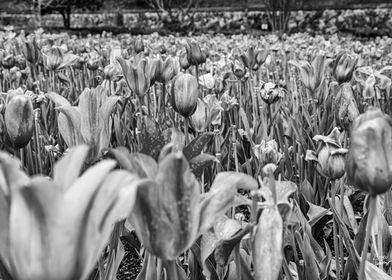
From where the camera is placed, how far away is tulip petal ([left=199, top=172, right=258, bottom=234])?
691 millimetres

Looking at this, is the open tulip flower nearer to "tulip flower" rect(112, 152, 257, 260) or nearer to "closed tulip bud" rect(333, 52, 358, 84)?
"tulip flower" rect(112, 152, 257, 260)

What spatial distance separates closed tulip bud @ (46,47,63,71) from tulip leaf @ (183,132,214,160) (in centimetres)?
227

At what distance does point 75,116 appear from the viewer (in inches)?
48.0

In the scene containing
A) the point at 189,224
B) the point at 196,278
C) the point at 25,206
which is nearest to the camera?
the point at 25,206

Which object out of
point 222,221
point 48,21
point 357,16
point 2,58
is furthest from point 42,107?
point 48,21

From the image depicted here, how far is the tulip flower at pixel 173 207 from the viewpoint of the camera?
25.8 inches

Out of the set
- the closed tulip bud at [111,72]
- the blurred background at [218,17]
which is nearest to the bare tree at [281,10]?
the blurred background at [218,17]

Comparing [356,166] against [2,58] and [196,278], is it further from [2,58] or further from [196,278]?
[2,58]

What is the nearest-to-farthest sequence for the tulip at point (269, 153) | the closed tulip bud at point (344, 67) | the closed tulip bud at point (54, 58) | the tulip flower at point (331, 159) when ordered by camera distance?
the tulip flower at point (331, 159), the tulip at point (269, 153), the closed tulip bud at point (344, 67), the closed tulip bud at point (54, 58)

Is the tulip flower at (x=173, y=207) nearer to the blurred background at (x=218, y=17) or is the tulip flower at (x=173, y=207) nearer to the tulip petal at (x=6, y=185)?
the tulip petal at (x=6, y=185)

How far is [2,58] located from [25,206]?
3.09 m

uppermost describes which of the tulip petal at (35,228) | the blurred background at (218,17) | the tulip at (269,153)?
the tulip petal at (35,228)

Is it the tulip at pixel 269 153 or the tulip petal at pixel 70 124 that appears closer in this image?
the tulip petal at pixel 70 124

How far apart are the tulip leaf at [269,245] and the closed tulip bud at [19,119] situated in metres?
0.66
